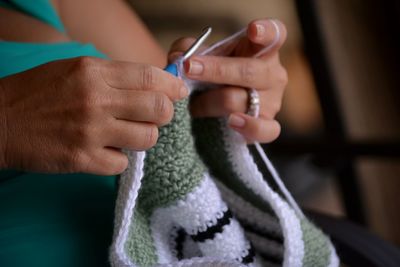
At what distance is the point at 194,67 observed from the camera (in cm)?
54

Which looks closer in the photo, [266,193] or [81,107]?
[81,107]

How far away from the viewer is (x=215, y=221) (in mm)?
537

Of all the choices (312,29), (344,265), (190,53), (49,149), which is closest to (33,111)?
(49,149)

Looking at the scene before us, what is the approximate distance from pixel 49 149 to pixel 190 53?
18 centimetres

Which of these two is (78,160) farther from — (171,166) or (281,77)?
(281,77)

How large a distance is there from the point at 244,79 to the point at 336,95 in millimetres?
841

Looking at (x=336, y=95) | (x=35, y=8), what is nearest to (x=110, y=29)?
(x=35, y=8)

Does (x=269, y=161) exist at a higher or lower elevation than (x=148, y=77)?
lower

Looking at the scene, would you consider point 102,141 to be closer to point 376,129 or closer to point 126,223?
point 126,223

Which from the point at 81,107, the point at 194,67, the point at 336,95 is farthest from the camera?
the point at 336,95

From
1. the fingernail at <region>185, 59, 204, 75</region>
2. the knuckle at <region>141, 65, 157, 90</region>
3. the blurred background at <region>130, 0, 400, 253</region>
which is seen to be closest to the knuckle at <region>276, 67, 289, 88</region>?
the fingernail at <region>185, 59, 204, 75</region>

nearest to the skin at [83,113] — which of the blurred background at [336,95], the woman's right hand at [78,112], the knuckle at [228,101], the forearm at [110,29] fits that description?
the woman's right hand at [78,112]

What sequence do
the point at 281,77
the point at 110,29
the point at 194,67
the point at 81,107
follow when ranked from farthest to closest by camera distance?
1. the point at 110,29
2. the point at 281,77
3. the point at 194,67
4. the point at 81,107

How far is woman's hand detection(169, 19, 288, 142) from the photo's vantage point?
56 centimetres
